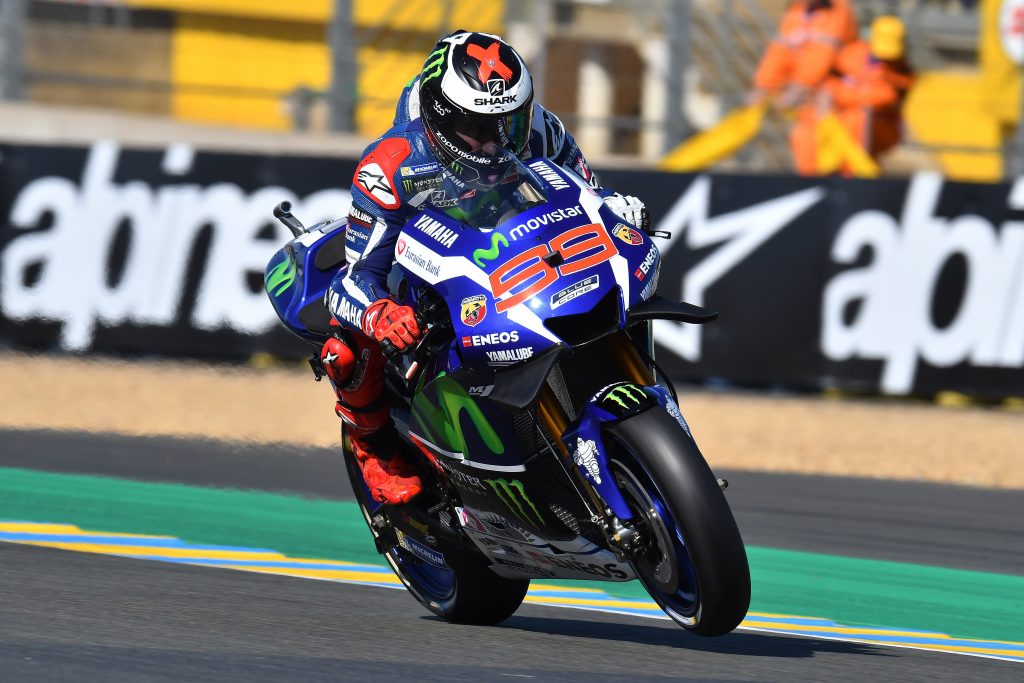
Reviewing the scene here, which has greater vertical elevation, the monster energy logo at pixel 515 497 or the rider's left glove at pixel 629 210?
the rider's left glove at pixel 629 210

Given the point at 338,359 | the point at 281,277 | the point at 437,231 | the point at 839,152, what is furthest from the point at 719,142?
the point at 437,231

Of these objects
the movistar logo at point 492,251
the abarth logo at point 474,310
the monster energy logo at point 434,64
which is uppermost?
the monster energy logo at point 434,64

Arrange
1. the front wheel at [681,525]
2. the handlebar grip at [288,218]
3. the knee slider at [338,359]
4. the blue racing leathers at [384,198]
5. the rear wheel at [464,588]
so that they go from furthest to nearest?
the handlebar grip at [288,218] < the rear wheel at [464,588] < the knee slider at [338,359] < the blue racing leathers at [384,198] < the front wheel at [681,525]

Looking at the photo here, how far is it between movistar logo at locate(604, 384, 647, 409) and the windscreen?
1.90 feet

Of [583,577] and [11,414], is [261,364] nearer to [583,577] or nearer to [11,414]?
[11,414]

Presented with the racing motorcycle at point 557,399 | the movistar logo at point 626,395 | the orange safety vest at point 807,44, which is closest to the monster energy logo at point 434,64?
the racing motorcycle at point 557,399

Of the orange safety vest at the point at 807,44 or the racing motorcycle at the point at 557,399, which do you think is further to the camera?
the orange safety vest at the point at 807,44

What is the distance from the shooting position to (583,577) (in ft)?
16.1

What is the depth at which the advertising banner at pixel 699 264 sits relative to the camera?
12.2m

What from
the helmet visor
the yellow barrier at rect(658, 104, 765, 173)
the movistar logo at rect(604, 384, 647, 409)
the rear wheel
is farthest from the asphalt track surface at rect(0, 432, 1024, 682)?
the yellow barrier at rect(658, 104, 765, 173)

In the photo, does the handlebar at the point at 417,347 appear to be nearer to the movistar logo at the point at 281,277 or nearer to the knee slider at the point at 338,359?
the knee slider at the point at 338,359

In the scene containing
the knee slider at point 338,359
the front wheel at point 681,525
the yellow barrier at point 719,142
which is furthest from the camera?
the yellow barrier at point 719,142

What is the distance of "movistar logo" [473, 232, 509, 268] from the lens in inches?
188

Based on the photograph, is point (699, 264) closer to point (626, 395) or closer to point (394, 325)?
point (394, 325)
